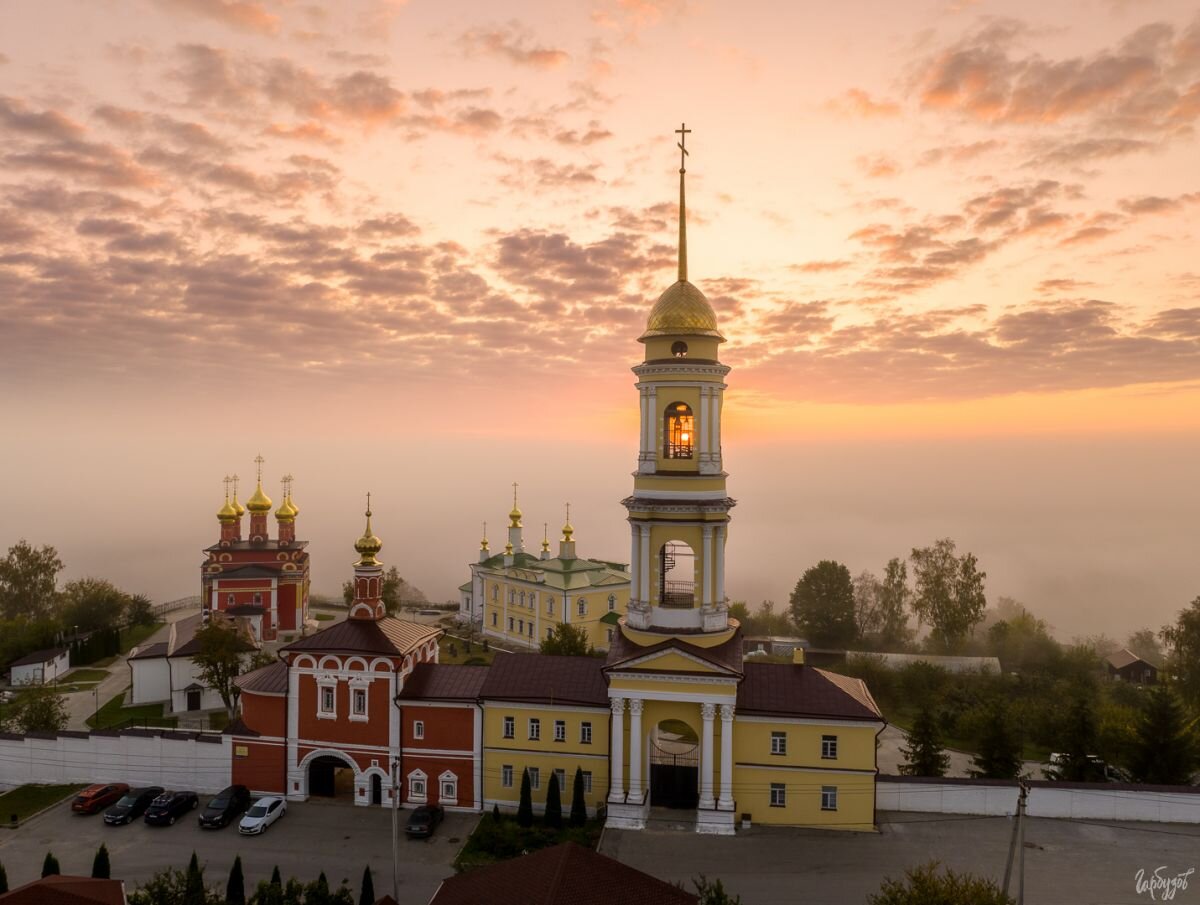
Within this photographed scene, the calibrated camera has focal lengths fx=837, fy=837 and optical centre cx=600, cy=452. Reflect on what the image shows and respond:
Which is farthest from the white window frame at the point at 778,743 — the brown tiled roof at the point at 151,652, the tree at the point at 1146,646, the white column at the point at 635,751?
the tree at the point at 1146,646

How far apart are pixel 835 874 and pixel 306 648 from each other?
17.6 m

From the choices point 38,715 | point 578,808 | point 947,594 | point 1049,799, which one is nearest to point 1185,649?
point 947,594

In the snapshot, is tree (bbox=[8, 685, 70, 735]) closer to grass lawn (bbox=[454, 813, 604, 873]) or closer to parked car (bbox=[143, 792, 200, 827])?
parked car (bbox=[143, 792, 200, 827])

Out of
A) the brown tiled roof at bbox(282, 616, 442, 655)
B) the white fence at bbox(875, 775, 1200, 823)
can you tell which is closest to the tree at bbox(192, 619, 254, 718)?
the brown tiled roof at bbox(282, 616, 442, 655)

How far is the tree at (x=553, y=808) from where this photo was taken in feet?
83.4

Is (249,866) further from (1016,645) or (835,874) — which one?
(1016,645)

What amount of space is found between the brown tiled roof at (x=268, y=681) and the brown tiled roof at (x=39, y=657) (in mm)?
21557

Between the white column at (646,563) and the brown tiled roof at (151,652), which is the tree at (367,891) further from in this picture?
the brown tiled roof at (151,652)

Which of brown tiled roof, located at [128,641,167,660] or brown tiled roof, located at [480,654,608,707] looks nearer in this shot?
brown tiled roof, located at [480,654,608,707]

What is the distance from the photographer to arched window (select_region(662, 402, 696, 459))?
27.5m

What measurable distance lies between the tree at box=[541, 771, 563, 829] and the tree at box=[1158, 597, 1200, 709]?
33708 mm

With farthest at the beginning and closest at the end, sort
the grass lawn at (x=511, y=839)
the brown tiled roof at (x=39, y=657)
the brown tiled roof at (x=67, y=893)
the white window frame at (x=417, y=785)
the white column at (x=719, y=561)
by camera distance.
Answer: the brown tiled roof at (x=39, y=657)
the white window frame at (x=417, y=785)
the white column at (x=719, y=561)
the grass lawn at (x=511, y=839)
the brown tiled roof at (x=67, y=893)

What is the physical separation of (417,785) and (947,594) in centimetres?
4125

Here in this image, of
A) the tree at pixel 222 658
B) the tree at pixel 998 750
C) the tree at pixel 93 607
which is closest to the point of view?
the tree at pixel 998 750
